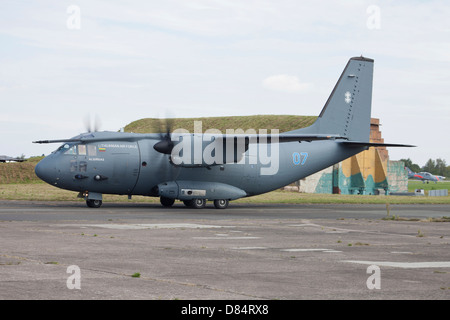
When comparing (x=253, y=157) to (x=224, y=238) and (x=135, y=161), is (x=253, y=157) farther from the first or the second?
(x=224, y=238)

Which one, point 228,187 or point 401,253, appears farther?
point 228,187

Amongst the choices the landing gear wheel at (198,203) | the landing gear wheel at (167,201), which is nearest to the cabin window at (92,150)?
the landing gear wheel at (167,201)

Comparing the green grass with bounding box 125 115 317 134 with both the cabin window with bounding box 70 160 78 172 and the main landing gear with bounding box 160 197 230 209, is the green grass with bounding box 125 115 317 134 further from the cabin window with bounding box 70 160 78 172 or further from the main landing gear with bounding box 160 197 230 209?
the cabin window with bounding box 70 160 78 172

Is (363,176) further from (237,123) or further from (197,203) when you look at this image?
(237,123)

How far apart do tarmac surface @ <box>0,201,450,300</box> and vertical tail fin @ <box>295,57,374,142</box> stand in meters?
20.3

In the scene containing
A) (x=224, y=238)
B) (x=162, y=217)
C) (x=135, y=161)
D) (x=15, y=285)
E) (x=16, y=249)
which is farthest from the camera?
(x=135, y=161)

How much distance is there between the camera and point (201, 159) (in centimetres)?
3931

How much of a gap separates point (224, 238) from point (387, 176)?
216ft

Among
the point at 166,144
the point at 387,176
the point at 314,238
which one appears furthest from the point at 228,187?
the point at 387,176

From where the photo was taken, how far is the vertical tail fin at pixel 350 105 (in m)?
45.9

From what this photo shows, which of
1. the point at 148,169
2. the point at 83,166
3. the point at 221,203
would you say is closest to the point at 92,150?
the point at 83,166

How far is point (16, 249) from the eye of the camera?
1592cm

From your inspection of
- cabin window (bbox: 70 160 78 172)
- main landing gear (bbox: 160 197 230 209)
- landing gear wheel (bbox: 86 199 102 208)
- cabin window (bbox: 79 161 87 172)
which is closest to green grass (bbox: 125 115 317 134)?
main landing gear (bbox: 160 197 230 209)
